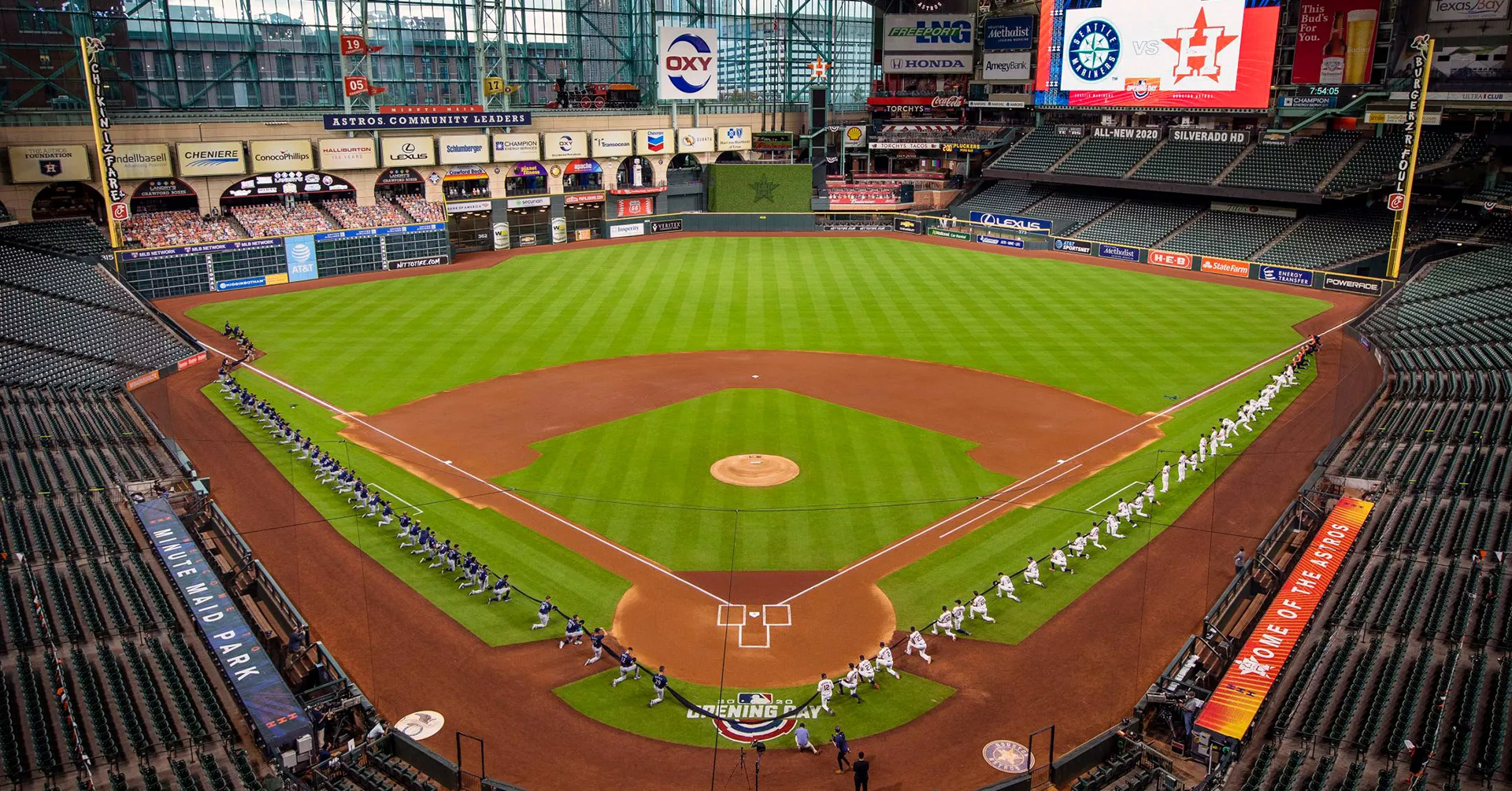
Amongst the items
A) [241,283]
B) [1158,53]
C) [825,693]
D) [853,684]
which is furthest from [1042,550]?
[1158,53]

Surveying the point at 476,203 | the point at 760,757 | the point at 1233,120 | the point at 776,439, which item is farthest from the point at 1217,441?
the point at 476,203

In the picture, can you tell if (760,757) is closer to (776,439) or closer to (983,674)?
(983,674)

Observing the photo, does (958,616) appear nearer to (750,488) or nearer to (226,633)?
(750,488)

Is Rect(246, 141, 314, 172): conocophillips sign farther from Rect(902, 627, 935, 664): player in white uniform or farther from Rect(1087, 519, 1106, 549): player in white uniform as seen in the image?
Rect(902, 627, 935, 664): player in white uniform

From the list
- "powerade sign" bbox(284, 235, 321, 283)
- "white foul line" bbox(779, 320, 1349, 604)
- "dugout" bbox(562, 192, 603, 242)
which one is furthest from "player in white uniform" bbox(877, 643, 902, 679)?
"dugout" bbox(562, 192, 603, 242)

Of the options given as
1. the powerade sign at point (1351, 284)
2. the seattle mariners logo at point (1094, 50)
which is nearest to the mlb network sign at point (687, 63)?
the seattle mariners logo at point (1094, 50)

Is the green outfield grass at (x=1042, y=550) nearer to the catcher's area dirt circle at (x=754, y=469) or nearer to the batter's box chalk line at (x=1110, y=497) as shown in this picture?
the batter's box chalk line at (x=1110, y=497)
